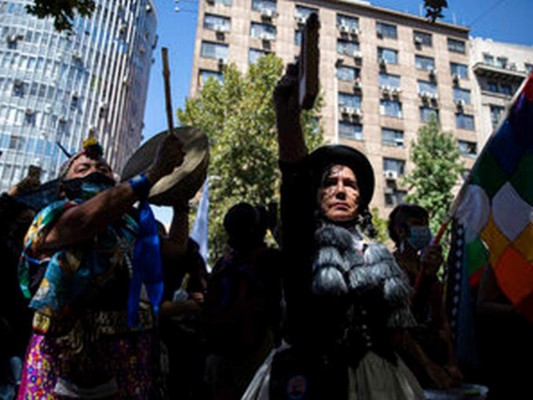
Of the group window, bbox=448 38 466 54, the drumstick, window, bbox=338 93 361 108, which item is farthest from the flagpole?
window, bbox=448 38 466 54

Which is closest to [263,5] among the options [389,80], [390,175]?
[389,80]

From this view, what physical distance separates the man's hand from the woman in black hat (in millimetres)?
586

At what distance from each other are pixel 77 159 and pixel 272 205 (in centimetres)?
223

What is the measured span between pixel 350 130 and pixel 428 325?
2532cm

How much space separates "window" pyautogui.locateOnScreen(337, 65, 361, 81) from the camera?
2771 cm

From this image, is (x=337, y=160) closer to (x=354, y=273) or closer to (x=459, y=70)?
(x=354, y=273)

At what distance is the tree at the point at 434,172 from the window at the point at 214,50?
14.2 m

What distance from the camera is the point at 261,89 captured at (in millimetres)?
17812

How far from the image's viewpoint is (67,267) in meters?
1.68

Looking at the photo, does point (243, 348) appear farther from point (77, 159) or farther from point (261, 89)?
point (261, 89)

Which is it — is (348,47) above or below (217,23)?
above

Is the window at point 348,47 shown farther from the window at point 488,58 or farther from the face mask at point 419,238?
the face mask at point 419,238

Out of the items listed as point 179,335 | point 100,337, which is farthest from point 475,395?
point 179,335

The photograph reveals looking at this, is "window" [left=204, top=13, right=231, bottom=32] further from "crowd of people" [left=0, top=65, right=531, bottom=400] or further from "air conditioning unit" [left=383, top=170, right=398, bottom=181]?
"crowd of people" [left=0, top=65, right=531, bottom=400]
